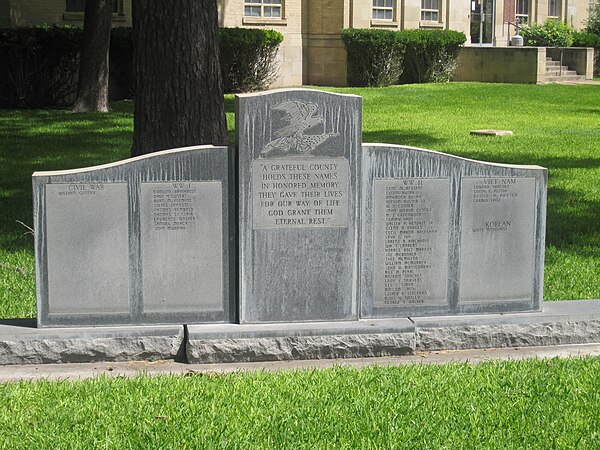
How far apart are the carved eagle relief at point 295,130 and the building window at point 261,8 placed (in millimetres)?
23609

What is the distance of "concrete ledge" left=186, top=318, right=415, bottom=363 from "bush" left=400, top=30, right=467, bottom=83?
79.5 ft

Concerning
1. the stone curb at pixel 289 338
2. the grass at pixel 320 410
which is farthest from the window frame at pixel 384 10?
the grass at pixel 320 410

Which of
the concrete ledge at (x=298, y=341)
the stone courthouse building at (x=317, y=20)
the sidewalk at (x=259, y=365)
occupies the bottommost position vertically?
the sidewalk at (x=259, y=365)

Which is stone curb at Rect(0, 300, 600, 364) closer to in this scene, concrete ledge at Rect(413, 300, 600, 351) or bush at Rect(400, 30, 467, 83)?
concrete ledge at Rect(413, 300, 600, 351)

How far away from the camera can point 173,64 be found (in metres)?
8.80

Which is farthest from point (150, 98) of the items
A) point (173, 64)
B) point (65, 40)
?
point (65, 40)

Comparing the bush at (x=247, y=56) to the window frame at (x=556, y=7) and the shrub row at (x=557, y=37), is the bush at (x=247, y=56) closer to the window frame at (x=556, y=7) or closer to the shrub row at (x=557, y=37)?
the shrub row at (x=557, y=37)

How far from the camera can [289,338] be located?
625 cm

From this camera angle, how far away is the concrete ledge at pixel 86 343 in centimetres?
606

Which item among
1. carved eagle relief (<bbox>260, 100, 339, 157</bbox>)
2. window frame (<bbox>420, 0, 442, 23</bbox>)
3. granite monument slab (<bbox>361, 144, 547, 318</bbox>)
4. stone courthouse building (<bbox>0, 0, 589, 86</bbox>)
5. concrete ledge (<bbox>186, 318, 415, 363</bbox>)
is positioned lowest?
concrete ledge (<bbox>186, 318, 415, 363</bbox>)

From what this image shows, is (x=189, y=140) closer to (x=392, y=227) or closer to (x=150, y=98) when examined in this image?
(x=150, y=98)

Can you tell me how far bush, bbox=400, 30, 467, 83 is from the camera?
98.9 ft

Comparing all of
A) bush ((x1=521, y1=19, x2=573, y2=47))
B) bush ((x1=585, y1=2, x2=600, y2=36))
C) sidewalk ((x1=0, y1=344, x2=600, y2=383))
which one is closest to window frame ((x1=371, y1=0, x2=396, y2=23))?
bush ((x1=521, y1=19, x2=573, y2=47))

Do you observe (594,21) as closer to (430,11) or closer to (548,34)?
(548,34)
